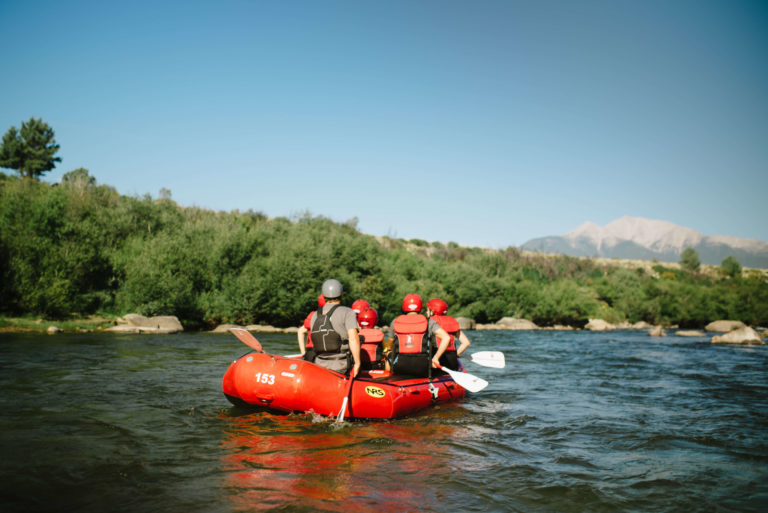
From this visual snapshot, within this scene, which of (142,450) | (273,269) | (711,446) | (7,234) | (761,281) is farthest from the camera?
(761,281)

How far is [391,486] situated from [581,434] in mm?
3964

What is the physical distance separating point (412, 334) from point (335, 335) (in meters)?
1.76

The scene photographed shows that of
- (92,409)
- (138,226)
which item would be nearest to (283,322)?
(138,226)

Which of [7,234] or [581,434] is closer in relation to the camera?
[581,434]

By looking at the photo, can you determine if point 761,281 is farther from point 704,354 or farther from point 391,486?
point 391,486

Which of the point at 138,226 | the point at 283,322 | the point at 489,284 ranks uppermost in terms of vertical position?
the point at 138,226

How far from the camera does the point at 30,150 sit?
54.4m

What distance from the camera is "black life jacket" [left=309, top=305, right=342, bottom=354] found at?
740 centimetres

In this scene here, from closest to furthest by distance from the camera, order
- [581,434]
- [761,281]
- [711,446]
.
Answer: [711,446] < [581,434] < [761,281]

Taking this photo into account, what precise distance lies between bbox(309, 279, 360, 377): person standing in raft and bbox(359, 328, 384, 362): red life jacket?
1.11 meters

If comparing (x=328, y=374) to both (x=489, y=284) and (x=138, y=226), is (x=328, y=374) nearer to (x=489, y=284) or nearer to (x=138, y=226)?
(x=138, y=226)

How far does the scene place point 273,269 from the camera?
31.2 m

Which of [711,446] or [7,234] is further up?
[7,234]

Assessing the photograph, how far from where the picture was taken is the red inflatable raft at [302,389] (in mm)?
6852
